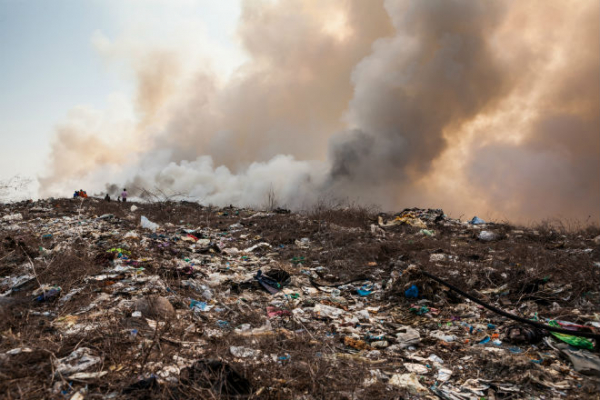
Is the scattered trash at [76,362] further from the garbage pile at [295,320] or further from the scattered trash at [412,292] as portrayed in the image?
the scattered trash at [412,292]

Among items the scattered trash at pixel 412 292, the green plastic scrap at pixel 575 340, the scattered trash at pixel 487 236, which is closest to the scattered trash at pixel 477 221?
the scattered trash at pixel 487 236

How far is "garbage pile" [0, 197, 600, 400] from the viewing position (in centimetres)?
205

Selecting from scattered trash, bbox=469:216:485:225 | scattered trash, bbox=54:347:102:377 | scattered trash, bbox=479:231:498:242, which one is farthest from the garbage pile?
scattered trash, bbox=469:216:485:225

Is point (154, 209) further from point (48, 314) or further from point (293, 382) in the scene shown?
point (293, 382)

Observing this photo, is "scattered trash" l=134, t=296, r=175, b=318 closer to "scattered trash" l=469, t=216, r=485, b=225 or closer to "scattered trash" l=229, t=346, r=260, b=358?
"scattered trash" l=229, t=346, r=260, b=358

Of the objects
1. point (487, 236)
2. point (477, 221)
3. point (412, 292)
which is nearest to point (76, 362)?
point (412, 292)

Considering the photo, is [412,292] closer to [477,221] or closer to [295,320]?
[295,320]

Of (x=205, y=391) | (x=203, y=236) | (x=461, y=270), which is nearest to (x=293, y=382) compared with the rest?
(x=205, y=391)

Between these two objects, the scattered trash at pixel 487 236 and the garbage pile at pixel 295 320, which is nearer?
the garbage pile at pixel 295 320

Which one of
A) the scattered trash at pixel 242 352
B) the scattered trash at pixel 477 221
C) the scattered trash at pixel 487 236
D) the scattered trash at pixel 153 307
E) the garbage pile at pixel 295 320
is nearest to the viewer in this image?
the garbage pile at pixel 295 320

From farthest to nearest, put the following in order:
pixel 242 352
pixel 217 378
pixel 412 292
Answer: pixel 412 292, pixel 242 352, pixel 217 378

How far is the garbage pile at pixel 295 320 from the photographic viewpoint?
6.73ft

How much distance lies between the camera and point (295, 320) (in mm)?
3436

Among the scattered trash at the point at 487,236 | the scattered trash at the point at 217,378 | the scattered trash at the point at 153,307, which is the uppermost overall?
the scattered trash at the point at 487,236
